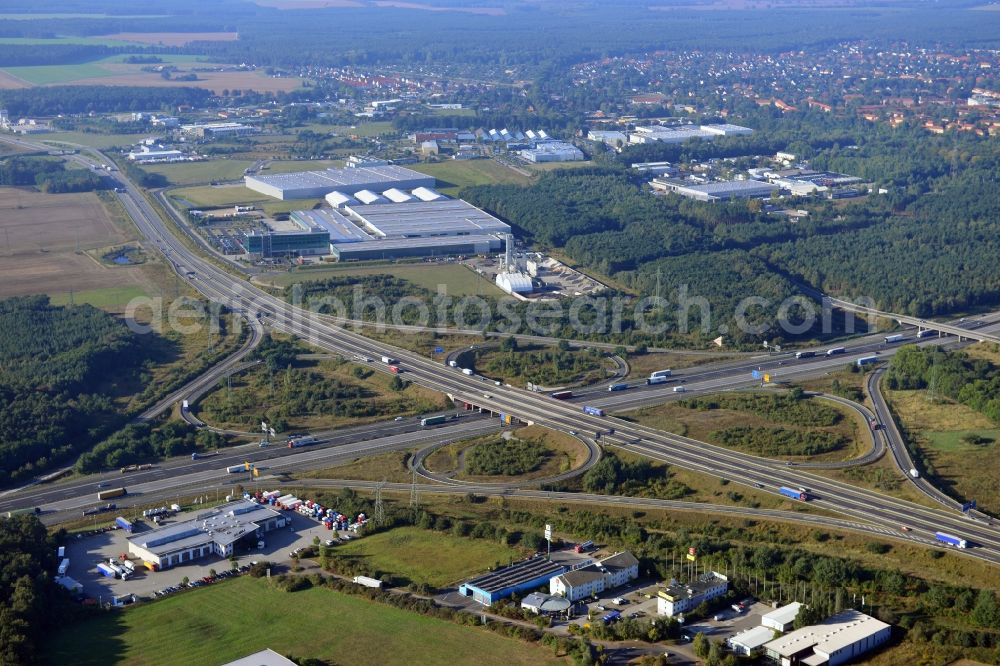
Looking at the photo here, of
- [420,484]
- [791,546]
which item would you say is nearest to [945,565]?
[791,546]

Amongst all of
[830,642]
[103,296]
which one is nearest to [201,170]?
[103,296]

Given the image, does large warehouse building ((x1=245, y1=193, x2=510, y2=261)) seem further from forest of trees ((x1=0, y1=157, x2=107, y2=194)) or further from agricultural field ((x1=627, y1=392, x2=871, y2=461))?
agricultural field ((x1=627, y1=392, x2=871, y2=461))

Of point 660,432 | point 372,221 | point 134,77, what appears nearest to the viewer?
point 660,432

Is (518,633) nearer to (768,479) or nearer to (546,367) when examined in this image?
(768,479)

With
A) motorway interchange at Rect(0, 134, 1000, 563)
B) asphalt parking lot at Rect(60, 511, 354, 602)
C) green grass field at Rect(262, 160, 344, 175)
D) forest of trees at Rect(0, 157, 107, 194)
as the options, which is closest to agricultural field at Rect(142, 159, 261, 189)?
green grass field at Rect(262, 160, 344, 175)

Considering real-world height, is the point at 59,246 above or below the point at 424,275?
above

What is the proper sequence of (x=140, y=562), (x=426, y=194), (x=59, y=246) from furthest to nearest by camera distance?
1. (x=426, y=194)
2. (x=59, y=246)
3. (x=140, y=562)

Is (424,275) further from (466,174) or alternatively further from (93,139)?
(93,139)
